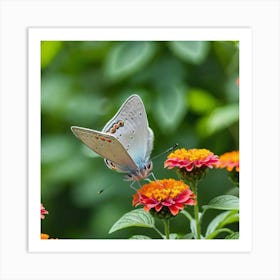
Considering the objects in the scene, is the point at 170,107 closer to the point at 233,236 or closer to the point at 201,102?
the point at 201,102

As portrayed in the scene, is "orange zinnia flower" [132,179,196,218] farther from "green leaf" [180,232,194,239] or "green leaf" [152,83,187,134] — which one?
"green leaf" [152,83,187,134]

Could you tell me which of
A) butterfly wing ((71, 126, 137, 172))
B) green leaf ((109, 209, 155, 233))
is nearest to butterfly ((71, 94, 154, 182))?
butterfly wing ((71, 126, 137, 172))

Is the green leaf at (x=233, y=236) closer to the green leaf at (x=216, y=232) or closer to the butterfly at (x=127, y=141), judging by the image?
the green leaf at (x=216, y=232)

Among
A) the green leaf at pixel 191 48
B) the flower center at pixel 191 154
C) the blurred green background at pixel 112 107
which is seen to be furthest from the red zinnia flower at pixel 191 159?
the green leaf at pixel 191 48

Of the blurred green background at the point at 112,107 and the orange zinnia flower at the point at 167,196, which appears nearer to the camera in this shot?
the orange zinnia flower at the point at 167,196

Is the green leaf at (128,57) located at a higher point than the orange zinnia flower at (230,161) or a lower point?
higher
